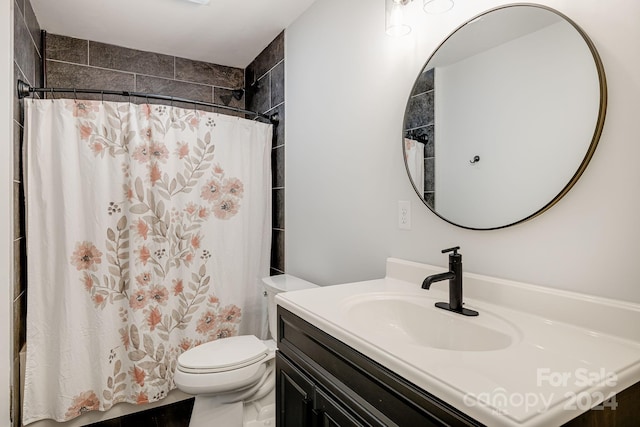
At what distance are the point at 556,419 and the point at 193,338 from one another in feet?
6.71

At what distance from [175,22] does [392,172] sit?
1.75 meters

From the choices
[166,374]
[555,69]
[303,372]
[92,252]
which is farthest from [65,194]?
[555,69]

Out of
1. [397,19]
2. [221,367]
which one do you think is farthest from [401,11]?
[221,367]

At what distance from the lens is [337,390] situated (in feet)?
3.05

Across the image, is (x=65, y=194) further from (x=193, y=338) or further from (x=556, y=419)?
(x=556, y=419)

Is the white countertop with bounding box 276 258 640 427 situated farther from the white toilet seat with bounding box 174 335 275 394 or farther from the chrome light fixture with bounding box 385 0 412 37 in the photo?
the chrome light fixture with bounding box 385 0 412 37

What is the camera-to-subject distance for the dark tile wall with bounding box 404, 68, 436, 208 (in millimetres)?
1321

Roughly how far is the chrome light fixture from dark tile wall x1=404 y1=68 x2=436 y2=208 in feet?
0.67

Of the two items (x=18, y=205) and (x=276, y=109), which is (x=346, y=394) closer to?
(x=18, y=205)

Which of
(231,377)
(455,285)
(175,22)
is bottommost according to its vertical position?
(231,377)

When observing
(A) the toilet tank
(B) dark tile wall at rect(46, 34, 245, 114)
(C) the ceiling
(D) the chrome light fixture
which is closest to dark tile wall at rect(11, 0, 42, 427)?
(C) the ceiling

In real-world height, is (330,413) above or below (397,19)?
below

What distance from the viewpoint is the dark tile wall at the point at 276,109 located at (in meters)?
2.42

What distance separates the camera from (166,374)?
2.11 metres
